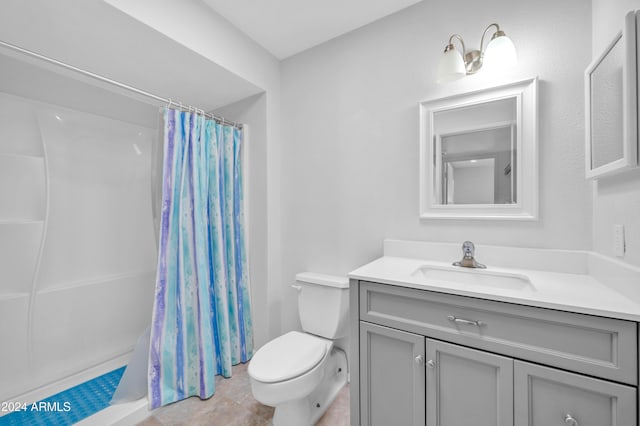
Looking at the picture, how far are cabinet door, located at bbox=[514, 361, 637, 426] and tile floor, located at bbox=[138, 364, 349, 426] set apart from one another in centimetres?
99

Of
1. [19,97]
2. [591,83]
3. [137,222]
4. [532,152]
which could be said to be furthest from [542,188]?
[19,97]

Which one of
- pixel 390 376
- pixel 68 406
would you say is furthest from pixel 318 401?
pixel 68 406

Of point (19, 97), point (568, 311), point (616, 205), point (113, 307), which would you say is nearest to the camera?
point (568, 311)

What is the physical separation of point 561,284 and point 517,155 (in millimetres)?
653

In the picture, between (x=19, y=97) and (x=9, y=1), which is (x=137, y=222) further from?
(x=9, y=1)

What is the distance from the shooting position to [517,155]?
4.46 ft

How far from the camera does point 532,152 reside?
1.32m

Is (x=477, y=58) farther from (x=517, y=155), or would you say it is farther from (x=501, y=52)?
(x=517, y=155)

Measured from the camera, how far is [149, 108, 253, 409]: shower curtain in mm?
1644

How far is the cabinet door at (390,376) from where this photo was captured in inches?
43.0

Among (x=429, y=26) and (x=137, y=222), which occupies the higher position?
(x=429, y=26)

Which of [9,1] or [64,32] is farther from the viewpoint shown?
[64,32]

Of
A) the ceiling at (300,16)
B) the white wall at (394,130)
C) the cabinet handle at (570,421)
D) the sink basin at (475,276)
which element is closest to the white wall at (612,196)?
the white wall at (394,130)

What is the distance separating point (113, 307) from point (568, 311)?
295cm
